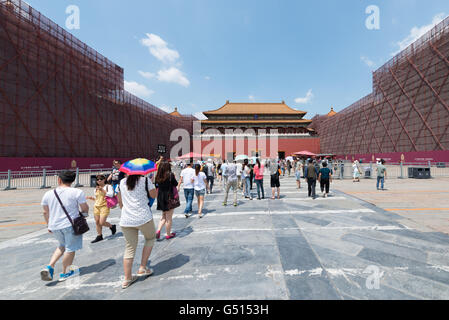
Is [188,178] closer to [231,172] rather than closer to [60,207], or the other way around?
[231,172]

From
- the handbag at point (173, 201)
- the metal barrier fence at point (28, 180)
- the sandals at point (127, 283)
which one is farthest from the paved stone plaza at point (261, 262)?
the metal barrier fence at point (28, 180)

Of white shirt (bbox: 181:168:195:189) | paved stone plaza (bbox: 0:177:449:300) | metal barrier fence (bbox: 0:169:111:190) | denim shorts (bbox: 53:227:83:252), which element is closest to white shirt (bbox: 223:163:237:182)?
white shirt (bbox: 181:168:195:189)

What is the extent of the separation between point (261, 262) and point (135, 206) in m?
1.94

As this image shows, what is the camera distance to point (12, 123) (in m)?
17.1

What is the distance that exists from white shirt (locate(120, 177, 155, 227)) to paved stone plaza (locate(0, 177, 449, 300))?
2.61 feet

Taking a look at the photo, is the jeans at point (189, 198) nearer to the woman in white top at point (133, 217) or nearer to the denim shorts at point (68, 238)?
the woman in white top at point (133, 217)

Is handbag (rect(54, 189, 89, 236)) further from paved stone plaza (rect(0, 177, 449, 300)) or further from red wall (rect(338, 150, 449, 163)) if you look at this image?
red wall (rect(338, 150, 449, 163))

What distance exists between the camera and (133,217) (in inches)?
98.0

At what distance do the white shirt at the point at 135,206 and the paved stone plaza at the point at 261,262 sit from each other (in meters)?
0.80

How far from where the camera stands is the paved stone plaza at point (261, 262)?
92.4 inches

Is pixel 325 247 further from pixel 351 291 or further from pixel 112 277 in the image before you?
pixel 112 277

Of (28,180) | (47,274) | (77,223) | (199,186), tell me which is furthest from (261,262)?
(28,180)

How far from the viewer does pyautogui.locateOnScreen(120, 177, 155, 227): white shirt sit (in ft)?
8.16
